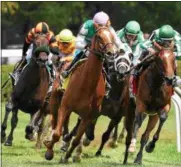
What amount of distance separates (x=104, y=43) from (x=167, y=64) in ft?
6.19

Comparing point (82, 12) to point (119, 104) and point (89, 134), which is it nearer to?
point (89, 134)

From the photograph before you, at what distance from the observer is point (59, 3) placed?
42.3 metres

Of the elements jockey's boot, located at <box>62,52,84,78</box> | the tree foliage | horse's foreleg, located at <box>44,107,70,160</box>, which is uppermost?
the tree foliage

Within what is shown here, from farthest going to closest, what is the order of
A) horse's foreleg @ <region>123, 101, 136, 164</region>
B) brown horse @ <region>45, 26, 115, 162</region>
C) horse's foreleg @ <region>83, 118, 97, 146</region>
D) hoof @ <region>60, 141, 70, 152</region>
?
horse's foreleg @ <region>83, 118, 97, 146</region> → horse's foreleg @ <region>123, 101, 136, 164</region> → hoof @ <region>60, 141, 70, 152</region> → brown horse @ <region>45, 26, 115, 162</region>

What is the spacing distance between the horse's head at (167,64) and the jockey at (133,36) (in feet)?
5.61

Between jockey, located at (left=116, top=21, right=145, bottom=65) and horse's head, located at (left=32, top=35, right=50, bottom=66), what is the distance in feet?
4.13

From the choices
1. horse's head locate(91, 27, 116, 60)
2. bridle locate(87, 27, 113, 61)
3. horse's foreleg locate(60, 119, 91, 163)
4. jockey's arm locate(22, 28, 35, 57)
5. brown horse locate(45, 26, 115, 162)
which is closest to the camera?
horse's head locate(91, 27, 116, 60)

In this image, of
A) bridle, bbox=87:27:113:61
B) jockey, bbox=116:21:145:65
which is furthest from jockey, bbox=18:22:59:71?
bridle, bbox=87:27:113:61

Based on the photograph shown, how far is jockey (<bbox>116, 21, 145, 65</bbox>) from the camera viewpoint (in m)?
13.8

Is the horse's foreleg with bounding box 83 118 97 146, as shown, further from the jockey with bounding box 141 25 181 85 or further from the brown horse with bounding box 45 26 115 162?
the brown horse with bounding box 45 26 115 162

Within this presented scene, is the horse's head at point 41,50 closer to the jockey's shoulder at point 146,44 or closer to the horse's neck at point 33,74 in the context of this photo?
the horse's neck at point 33,74

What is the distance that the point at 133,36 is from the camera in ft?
45.7

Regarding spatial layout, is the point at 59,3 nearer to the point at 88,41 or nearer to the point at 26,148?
the point at 26,148

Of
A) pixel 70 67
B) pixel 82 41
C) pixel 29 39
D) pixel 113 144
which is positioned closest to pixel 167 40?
pixel 82 41
